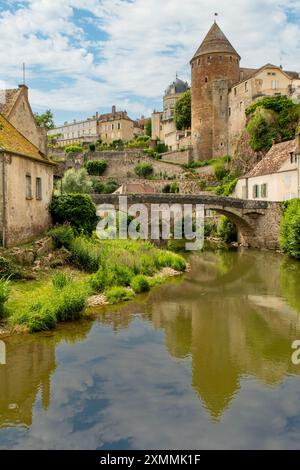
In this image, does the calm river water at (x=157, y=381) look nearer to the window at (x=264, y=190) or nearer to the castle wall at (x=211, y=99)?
the window at (x=264, y=190)

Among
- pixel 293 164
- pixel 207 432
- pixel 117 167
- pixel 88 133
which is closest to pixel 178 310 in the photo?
pixel 207 432

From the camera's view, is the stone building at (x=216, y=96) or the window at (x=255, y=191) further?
the stone building at (x=216, y=96)

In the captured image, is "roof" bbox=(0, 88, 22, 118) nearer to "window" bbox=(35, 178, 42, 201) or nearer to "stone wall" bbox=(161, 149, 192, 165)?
"window" bbox=(35, 178, 42, 201)

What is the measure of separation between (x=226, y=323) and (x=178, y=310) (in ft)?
6.96

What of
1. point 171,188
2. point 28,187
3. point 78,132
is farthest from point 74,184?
point 78,132

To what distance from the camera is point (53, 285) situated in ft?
47.1

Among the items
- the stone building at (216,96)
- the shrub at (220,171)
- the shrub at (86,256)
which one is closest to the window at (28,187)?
the shrub at (86,256)

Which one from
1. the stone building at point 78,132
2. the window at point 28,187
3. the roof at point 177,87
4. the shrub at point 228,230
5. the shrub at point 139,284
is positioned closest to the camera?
the shrub at point 139,284

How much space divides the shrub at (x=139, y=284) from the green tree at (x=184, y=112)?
5461 cm

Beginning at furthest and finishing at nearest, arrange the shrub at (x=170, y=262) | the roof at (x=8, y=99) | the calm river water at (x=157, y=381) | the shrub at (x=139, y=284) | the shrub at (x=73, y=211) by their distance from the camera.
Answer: the shrub at (x=170, y=262), the shrub at (x=73, y=211), the roof at (x=8, y=99), the shrub at (x=139, y=284), the calm river water at (x=157, y=381)

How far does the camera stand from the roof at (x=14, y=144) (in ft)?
53.6

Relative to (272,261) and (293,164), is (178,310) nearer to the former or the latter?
(272,261)

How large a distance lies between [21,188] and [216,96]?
42783 mm
